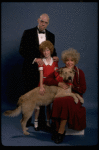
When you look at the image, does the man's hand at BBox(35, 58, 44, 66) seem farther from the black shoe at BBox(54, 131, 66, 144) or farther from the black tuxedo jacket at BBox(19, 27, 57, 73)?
the black shoe at BBox(54, 131, 66, 144)

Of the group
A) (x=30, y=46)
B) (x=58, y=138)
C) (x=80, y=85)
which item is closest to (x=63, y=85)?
(x=80, y=85)

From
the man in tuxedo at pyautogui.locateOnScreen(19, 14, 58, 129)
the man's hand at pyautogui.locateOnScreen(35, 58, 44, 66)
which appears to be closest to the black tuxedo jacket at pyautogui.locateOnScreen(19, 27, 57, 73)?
the man in tuxedo at pyautogui.locateOnScreen(19, 14, 58, 129)

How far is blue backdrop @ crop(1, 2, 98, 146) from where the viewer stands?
3.47 metres

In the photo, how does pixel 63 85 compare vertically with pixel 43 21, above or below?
below

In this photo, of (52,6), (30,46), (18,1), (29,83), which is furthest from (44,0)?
(29,83)

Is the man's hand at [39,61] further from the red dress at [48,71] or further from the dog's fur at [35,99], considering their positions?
the dog's fur at [35,99]

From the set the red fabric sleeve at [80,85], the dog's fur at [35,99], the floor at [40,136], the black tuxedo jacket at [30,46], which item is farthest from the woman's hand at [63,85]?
the floor at [40,136]

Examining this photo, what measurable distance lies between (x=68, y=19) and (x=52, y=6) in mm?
425

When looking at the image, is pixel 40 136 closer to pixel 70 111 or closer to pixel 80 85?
pixel 70 111

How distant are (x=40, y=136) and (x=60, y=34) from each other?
79.0 inches

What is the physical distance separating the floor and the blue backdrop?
0.02m

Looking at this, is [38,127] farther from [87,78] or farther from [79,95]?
[87,78]

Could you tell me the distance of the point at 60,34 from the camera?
372 centimetres

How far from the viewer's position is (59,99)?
3.10m
